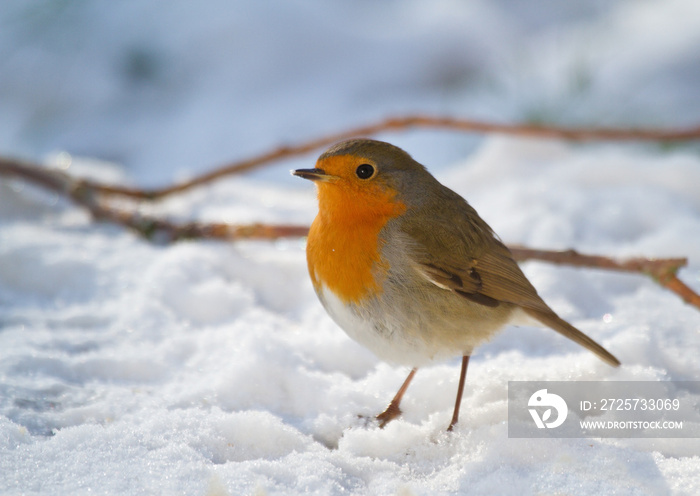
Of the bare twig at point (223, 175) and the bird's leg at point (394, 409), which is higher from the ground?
the bare twig at point (223, 175)

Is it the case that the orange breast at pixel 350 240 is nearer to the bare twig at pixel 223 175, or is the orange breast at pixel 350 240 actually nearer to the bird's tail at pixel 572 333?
the bird's tail at pixel 572 333

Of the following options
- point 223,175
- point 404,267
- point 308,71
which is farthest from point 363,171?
point 308,71

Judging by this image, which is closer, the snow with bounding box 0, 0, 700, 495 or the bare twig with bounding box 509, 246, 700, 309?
the snow with bounding box 0, 0, 700, 495

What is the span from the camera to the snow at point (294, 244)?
1889mm

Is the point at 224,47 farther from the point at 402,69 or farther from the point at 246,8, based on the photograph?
the point at 402,69

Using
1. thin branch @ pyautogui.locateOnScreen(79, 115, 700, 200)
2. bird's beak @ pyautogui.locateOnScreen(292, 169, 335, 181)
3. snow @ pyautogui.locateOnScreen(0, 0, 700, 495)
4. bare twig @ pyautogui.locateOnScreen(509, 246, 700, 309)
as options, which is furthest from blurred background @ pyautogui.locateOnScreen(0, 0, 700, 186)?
bird's beak @ pyautogui.locateOnScreen(292, 169, 335, 181)

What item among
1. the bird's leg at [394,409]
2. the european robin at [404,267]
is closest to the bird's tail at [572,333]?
the european robin at [404,267]

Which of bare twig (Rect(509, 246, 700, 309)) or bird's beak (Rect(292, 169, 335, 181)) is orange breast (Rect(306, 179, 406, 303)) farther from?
bare twig (Rect(509, 246, 700, 309))

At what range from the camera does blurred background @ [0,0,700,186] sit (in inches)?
212

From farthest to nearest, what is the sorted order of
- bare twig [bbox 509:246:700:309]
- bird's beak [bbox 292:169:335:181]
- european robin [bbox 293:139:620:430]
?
bare twig [bbox 509:246:700:309] < bird's beak [bbox 292:169:335:181] < european robin [bbox 293:139:620:430]

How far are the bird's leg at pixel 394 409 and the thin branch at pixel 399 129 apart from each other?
1.53m

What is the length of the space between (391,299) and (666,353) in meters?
1.17

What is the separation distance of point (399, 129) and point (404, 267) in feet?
5.08

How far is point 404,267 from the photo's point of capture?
208 centimetres
